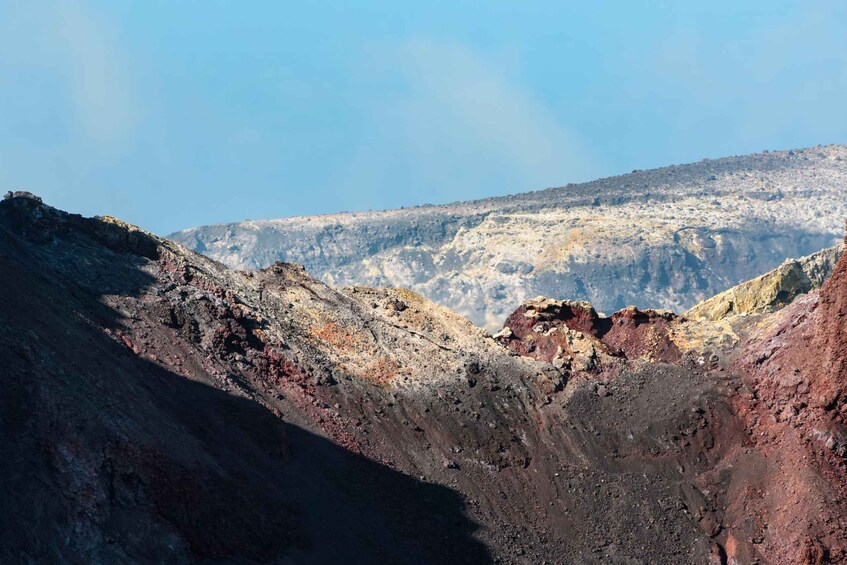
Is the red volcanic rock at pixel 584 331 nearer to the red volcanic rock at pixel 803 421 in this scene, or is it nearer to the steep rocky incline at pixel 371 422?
the steep rocky incline at pixel 371 422

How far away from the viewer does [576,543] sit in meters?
53.8

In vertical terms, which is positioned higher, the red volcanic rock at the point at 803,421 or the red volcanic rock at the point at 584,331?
the red volcanic rock at the point at 584,331

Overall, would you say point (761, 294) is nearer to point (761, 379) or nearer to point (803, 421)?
point (761, 379)

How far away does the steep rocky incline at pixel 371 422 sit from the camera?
130 feet

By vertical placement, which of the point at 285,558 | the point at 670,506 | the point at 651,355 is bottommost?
the point at 285,558

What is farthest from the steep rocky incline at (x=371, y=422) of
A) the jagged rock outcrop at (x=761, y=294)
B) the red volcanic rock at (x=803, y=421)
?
the jagged rock outcrop at (x=761, y=294)

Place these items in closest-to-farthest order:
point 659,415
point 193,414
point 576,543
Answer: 1. point 193,414
2. point 576,543
3. point 659,415

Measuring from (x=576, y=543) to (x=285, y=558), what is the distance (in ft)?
56.2

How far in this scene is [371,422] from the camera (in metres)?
56.5

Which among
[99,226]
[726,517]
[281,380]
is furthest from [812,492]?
[99,226]

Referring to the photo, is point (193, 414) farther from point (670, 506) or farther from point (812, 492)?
point (812, 492)

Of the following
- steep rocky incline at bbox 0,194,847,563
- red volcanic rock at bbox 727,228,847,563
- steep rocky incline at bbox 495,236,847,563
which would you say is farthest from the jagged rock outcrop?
red volcanic rock at bbox 727,228,847,563

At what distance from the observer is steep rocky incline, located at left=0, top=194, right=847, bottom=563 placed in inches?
1560

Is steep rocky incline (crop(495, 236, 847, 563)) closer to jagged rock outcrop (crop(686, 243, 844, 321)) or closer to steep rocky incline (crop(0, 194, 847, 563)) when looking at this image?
steep rocky incline (crop(0, 194, 847, 563))
